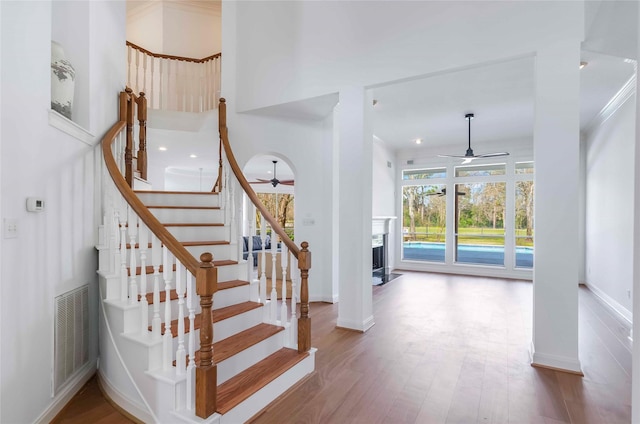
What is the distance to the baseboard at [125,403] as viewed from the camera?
2068 mm

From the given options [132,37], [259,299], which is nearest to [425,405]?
[259,299]

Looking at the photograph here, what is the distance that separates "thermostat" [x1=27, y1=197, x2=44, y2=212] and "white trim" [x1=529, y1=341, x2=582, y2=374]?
3.88 meters

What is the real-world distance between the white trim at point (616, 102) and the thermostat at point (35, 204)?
5799mm

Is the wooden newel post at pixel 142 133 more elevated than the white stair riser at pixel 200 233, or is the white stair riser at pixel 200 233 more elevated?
the wooden newel post at pixel 142 133

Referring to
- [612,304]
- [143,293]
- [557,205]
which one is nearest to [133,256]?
[143,293]

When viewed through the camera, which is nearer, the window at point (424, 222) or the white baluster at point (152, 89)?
the white baluster at point (152, 89)

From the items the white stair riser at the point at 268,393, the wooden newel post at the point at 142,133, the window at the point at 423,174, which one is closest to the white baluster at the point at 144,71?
the wooden newel post at the point at 142,133

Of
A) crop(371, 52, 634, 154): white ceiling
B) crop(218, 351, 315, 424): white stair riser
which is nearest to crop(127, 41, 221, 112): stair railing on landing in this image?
crop(371, 52, 634, 154): white ceiling

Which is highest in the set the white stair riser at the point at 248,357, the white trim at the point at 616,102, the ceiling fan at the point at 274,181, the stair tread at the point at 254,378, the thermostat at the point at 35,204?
the white trim at the point at 616,102

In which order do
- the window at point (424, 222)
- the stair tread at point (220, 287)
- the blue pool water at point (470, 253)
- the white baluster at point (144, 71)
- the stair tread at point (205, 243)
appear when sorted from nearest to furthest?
the stair tread at point (220, 287) < the stair tread at point (205, 243) < the white baluster at point (144, 71) < the blue pool water at point (470, 253) < the window at point (424, 222)

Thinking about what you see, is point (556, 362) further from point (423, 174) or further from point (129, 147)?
point (423, 174)

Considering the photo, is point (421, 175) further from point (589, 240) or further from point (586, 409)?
point (586, 409)

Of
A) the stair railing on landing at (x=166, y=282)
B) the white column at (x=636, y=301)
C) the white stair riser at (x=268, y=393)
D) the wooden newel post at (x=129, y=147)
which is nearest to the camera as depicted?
the white column at (x=636, y=301)

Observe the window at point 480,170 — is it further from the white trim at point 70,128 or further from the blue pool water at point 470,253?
the white trim at point 70,128
